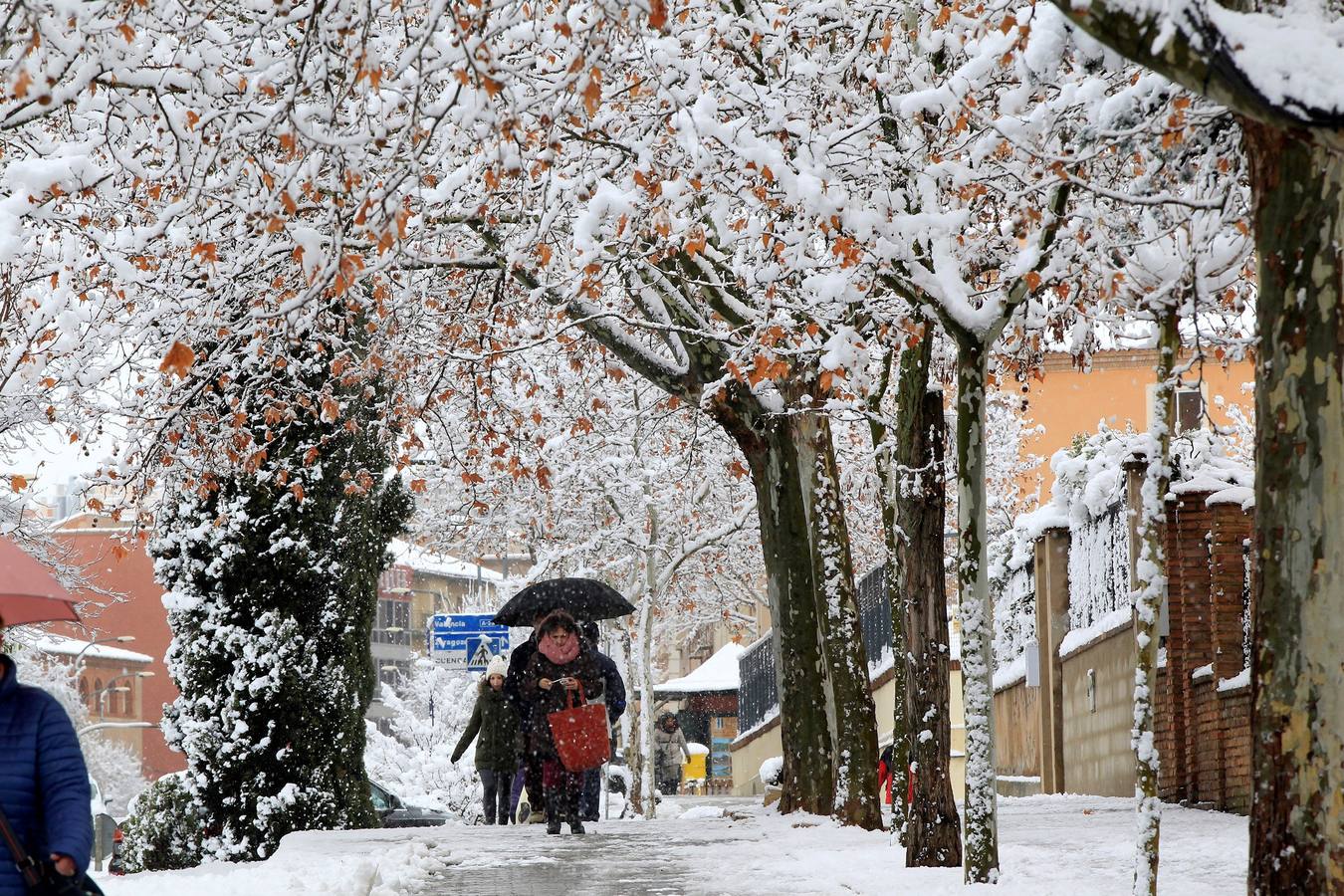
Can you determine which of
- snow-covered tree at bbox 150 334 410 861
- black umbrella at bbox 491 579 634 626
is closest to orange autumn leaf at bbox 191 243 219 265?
snow-covered tree at bbox 150 334 410 861

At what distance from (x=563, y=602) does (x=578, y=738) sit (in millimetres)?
2036

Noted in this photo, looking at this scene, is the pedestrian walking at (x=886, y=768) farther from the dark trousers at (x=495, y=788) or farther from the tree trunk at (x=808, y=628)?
the tree trunk at (x=808, y=628)

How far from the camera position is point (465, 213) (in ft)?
45.9

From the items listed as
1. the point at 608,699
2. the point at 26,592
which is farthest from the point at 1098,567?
the point at 26,592

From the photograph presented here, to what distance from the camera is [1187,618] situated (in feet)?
48.9

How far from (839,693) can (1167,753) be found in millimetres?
2880

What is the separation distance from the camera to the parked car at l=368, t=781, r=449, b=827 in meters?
27.1

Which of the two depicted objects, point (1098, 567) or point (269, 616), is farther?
point (1098, 567)

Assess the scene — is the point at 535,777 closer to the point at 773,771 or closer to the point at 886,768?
the point at 886,768

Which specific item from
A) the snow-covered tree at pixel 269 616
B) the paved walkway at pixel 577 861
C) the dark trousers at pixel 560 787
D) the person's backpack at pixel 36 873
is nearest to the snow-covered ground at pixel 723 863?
the paved walkway at pixel 577 861

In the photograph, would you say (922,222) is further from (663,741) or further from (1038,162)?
(663,741)

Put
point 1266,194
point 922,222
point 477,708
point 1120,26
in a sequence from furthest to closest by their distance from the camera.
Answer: point 477,708
point 922,222
point 1266,194
point 1120,26

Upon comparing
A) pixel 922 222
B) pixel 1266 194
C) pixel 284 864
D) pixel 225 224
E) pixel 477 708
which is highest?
pixel 225 224

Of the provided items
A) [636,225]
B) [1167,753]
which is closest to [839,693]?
[1167,753]
